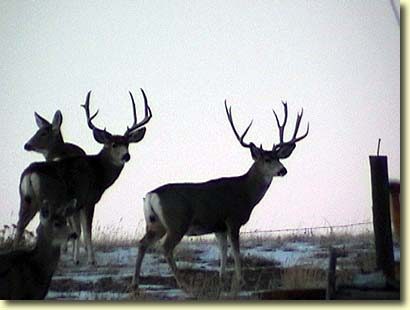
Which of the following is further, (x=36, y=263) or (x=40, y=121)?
(x=40, y=121)

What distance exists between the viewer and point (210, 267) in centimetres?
209

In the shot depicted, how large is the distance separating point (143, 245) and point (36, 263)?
0.27 m

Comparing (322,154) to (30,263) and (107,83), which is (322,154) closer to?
(107,83)

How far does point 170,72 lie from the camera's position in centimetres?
219

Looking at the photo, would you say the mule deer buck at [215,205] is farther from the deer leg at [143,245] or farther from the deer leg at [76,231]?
the deer leg at [76,231]

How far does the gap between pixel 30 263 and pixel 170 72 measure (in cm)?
62

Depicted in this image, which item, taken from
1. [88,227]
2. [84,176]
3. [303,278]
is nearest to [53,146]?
[84,176]

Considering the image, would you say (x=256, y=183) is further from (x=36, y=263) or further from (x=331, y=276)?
(x=36, y=263)

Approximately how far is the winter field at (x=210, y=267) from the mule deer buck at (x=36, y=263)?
3cm

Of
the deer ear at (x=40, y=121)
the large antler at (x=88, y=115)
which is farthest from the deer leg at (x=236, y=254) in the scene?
the deer ear at (x=40, y=121)

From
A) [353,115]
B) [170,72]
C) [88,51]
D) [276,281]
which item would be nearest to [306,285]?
[276,281]

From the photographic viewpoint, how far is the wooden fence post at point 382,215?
81.7 inches

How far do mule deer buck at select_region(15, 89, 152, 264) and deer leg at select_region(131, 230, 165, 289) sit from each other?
4.6 inches

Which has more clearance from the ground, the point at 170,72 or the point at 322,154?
the point at 170,72
